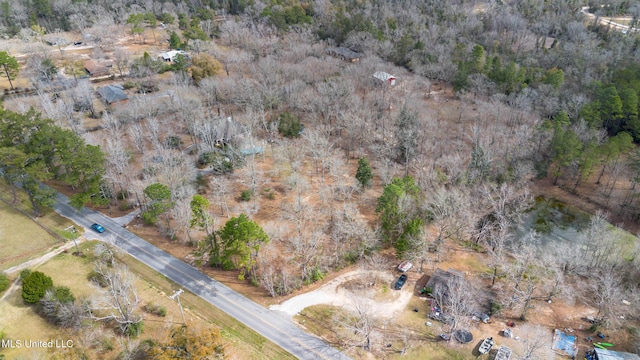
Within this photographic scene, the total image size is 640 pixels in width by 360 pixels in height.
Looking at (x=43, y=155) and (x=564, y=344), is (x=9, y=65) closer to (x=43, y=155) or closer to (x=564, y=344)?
(x=43, y=155)

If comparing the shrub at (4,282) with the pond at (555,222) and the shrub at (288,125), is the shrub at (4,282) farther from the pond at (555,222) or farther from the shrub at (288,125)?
the pond at (555,222)

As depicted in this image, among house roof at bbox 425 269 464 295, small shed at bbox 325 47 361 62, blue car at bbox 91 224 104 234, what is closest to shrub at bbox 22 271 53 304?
blue car at bbox 91 224 104 234

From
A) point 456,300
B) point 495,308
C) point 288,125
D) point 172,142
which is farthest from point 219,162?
point 495,308

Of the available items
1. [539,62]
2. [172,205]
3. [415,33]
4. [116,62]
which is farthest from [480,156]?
[116,62]

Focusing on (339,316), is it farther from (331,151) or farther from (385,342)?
(331,151)

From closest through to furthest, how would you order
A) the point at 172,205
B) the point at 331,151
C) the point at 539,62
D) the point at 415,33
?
the point at 172,205, the point at 331,151, the point at 539,62, the point at 415,33
